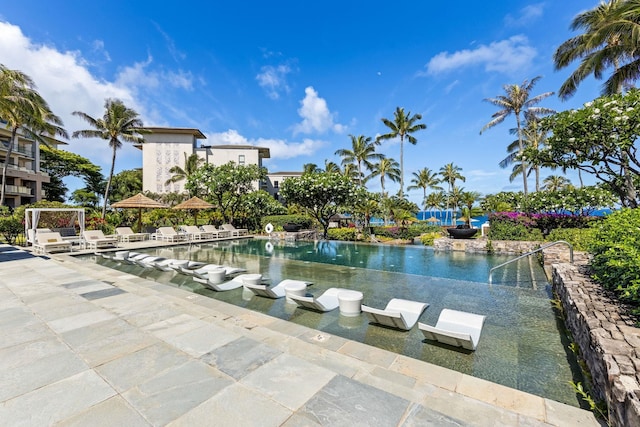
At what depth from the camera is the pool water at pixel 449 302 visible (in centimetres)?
336

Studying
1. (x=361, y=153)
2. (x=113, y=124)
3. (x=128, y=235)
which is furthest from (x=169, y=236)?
(x=361, y=153)

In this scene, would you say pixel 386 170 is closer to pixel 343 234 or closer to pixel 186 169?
pixel 343 234

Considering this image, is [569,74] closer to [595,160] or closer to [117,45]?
[595,160]

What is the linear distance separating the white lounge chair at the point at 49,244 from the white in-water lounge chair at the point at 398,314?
13843 millimetres

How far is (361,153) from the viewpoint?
2964cm

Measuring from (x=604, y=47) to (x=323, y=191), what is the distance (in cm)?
1518

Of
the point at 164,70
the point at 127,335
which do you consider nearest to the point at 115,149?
the point at 164,70

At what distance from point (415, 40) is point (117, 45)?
15.3 meters

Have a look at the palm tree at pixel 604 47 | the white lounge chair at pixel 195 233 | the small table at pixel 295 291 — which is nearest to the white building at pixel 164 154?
the white lounge chair at pixel 195 233

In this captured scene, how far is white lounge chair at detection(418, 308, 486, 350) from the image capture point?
3.50 meters

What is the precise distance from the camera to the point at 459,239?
1366 centimetres

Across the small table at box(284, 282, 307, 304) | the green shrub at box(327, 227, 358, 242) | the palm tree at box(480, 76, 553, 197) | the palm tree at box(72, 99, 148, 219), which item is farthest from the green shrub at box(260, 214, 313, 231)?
the palm tree at box(480, 76, 553, 197)

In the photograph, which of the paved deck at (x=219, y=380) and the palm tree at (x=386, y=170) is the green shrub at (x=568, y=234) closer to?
the paved deck at (x=219, y=380)

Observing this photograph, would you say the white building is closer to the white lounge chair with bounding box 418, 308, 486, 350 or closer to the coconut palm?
the coconut palm
